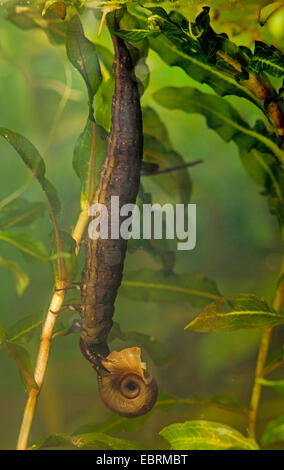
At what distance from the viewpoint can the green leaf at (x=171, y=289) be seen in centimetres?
73

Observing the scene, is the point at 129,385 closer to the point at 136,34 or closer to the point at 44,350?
the point at 44,350

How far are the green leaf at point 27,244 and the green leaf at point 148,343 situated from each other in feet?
0.61

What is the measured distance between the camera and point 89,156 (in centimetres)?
71

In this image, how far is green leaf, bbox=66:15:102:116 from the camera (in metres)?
0.69

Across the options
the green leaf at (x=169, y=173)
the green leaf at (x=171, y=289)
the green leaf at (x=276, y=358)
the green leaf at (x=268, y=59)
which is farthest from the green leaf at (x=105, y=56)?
the green leaf at (x=276, y=358)

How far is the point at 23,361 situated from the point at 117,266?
0.24 metres

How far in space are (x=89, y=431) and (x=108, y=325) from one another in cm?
20

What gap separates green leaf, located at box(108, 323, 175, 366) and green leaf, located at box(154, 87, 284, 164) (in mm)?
396

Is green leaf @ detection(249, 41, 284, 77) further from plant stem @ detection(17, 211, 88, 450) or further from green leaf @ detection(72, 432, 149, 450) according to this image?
green leaf @ detection(72, 432, 149, 450)

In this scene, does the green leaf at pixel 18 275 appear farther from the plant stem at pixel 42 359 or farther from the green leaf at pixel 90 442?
the green leaf at pixel 90 442

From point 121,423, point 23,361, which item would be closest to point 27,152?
point 23,361

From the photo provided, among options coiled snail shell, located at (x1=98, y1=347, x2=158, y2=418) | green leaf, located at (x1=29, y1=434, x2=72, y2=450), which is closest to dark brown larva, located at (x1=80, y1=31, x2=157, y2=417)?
coiled snail shell, located at (x1=98, y1=347, x2=158, y2=418)

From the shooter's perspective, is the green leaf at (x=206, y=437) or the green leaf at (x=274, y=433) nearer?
the green leaf at (x=274, y=433)

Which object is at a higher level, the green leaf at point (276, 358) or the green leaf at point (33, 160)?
the green leaf at point (33, 160)
